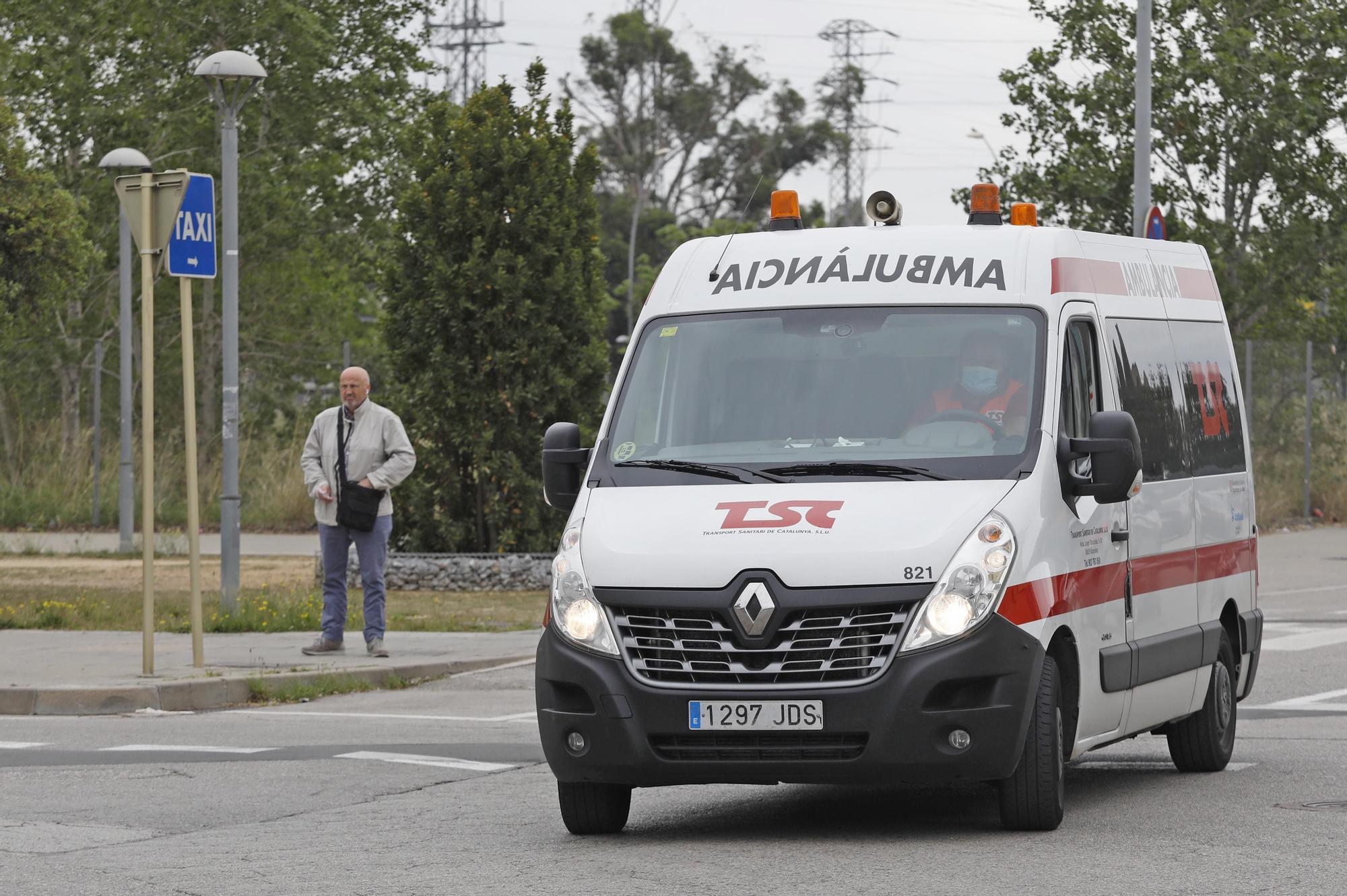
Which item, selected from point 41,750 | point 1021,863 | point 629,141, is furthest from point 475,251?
point 629,141

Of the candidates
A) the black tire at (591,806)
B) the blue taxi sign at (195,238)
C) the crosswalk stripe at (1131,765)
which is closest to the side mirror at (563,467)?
the black tire at (591,806)

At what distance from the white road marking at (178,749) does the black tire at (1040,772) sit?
4.55 metres

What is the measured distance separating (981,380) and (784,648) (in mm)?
1547

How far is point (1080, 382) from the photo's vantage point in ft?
28.2

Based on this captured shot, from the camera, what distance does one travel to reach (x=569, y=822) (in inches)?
317

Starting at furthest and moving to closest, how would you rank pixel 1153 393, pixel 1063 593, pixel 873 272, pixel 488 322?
pixel 488 322 < pixel 1153 393 < pixel 873 272 < pixel 1063 593

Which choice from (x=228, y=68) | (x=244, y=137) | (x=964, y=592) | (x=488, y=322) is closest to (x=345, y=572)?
(x=228, y=68)

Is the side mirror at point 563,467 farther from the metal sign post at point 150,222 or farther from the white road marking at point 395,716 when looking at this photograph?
the metal sign post at point 150,222

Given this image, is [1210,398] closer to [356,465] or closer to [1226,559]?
[1226,559]

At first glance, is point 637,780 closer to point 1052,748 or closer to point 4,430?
point 1052,748

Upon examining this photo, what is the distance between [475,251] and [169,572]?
6105mm

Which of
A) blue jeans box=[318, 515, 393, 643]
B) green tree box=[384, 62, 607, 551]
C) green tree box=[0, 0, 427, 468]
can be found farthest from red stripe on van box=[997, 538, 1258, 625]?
green tree box=[0, 0, 427, 468]

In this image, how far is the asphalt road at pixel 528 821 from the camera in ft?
22.9

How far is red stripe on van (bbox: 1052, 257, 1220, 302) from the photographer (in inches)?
343
